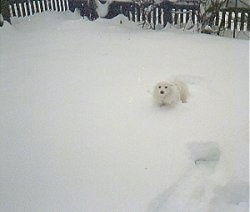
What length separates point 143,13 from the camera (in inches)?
336

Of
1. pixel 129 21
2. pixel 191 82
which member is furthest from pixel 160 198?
pixel 129 21

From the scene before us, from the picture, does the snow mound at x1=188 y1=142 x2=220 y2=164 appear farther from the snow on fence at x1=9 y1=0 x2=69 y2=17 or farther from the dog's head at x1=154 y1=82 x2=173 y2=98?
the snow on fence at x1=9 y1=0 x2=69 y2=17

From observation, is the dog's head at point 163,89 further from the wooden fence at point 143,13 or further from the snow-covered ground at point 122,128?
the wooden fence at point 143,13

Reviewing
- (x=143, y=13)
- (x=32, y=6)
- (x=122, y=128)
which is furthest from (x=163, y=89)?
(x=32, y=6)

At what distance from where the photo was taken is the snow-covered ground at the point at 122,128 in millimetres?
3092

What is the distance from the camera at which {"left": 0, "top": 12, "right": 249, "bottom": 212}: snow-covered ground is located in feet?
10.1

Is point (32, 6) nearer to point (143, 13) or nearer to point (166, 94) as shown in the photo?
point (143, 13)

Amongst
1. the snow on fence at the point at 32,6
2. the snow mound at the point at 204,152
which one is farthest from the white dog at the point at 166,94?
the snow on fence at the point at 32,6

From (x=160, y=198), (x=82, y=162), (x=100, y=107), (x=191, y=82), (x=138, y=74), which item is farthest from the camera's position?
(x=138, y=74)

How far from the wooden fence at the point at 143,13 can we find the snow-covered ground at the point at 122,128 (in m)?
0.78

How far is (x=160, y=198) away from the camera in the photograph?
9.93 feet

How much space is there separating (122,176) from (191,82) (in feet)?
8.33

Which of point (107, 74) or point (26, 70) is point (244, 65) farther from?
point (26, 70)

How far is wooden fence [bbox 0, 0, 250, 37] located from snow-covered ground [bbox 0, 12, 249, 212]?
0.78 m
